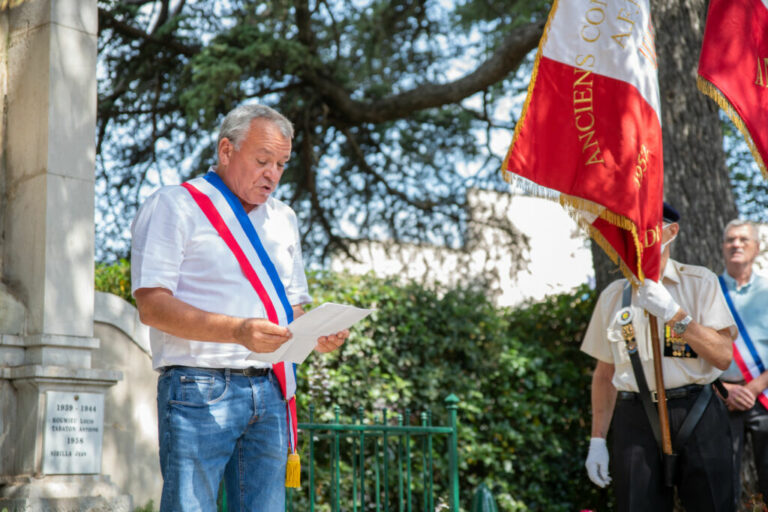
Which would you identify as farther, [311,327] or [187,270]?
[187,270]

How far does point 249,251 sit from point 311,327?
1.22 feet

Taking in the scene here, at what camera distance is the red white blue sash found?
2871 mm

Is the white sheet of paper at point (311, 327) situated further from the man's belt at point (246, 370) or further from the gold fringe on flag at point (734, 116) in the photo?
the gold fringe on flag at point (734, 116)

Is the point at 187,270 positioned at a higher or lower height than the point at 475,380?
higher

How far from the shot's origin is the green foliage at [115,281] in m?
7.11

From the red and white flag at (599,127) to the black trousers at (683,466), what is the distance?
0.74 metres

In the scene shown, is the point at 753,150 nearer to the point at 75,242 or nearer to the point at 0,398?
the point at 75,242

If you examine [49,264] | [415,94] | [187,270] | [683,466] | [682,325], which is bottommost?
[683,466]

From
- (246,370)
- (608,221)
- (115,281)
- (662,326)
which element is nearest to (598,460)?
(662,326)

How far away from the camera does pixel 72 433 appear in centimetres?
504

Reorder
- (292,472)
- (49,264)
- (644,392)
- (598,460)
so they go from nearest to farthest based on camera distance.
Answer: (292,472)
(644,392)
(598,460)
(49,264)

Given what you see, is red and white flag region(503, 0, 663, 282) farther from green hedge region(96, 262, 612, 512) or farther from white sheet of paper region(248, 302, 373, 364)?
green hedge region(96, 262, 612, 512)

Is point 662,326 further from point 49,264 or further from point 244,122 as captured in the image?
point 49,264

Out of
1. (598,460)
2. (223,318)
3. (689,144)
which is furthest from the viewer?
(689,144)
